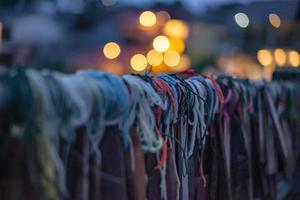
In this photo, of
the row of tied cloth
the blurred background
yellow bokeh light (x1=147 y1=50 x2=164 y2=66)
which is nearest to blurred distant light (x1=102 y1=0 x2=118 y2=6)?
the blurred background

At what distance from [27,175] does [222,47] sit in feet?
105

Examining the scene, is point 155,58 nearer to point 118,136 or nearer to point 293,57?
point 293,57

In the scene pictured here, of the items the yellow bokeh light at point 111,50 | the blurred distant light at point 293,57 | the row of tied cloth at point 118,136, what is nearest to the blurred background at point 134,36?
the yellow bokeh light at point 111,50

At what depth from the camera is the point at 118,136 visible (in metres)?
2.53

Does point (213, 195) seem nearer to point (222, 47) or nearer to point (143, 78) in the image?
point (143, 78)

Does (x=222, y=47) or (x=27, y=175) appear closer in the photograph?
(x=27, y=175)

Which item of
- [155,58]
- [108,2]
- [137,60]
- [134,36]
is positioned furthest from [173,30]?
[108,2]

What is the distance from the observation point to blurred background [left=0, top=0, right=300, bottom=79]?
21.9 metres

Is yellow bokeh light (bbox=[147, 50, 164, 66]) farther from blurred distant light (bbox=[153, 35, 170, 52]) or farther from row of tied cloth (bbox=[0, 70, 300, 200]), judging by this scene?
row of tied cloth (bbox=[0, 70, 300, 200])

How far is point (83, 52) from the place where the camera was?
96.8ft

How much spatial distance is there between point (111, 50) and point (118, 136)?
25.6m

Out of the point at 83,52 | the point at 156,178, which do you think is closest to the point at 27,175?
the point at 156,178

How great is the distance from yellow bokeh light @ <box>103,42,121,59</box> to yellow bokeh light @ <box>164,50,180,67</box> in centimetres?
600

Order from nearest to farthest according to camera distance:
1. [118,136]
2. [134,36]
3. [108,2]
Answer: [118,136], [134,36], [108,2]
